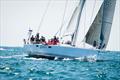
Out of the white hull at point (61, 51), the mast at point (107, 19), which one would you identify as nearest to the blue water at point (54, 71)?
the white hull at point (61, 51)

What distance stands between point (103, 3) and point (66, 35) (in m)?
6.31

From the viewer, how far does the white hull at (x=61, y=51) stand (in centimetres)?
3978

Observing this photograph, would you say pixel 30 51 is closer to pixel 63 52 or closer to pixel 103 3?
pixel 63 52

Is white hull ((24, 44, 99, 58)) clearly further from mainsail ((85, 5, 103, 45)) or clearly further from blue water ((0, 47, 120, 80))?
blue water ((0, 47, 120, 80))

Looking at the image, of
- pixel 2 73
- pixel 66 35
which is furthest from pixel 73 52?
pixel 2 73

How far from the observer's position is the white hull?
39781mm

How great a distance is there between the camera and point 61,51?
3994 cm

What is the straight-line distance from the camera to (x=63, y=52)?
4003 cm

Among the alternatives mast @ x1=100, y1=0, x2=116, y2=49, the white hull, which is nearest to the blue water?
the white hull

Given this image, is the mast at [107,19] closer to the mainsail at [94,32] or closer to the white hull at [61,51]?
the mainsail at [94,32]

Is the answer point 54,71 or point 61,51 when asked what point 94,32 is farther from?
point 54,71

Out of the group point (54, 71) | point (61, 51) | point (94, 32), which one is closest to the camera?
point (54, 71)

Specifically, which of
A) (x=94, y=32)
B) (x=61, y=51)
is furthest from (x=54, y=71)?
(x=94, y=32)

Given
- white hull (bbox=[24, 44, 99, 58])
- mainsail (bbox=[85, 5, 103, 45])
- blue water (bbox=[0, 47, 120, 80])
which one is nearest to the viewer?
blue water (bbox=[0, 47, 120, 80])
